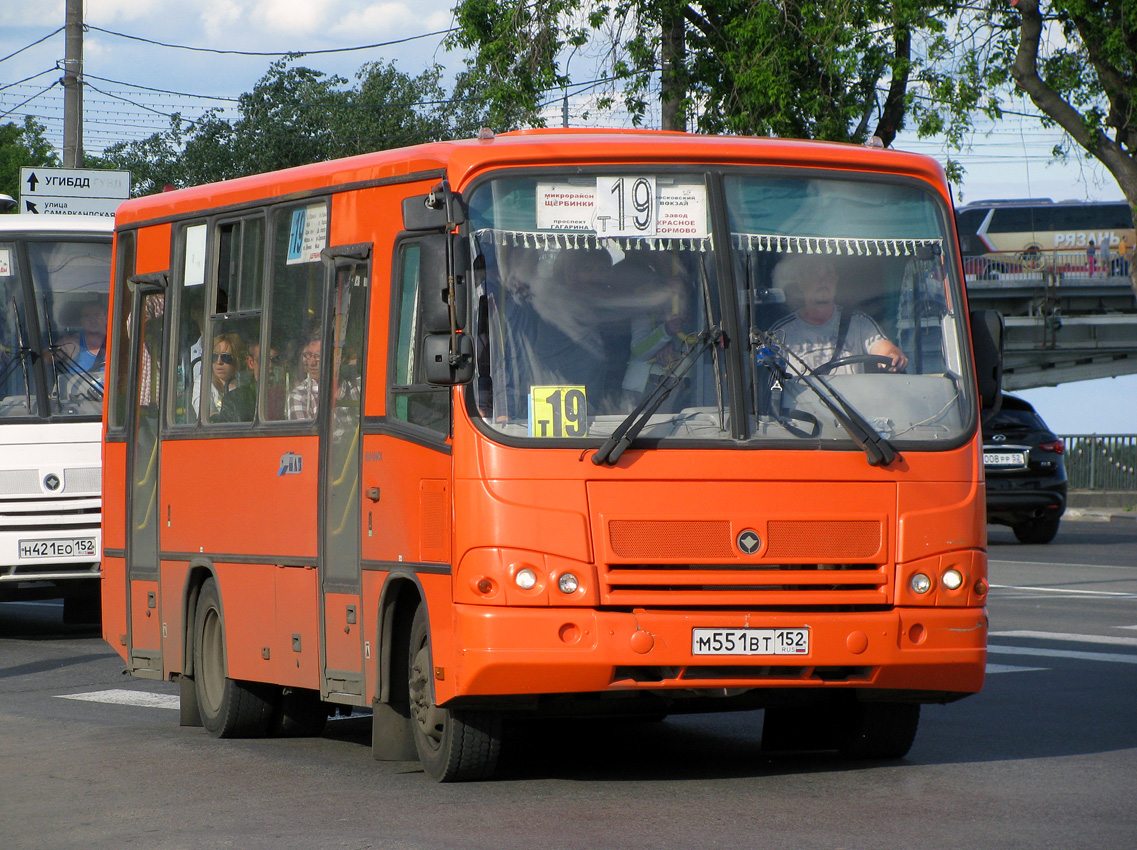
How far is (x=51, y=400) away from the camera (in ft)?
51.4

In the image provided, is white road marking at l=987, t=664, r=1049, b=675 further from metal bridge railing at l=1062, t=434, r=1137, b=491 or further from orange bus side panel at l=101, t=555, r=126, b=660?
metal bridge railing at l=1062, t=434, r=1137, b=491

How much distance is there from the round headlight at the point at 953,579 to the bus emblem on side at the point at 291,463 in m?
3.20

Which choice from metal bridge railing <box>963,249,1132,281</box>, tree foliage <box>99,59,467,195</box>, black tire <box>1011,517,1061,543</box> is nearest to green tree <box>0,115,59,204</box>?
tree foliage <box>99,59,467,195</box>

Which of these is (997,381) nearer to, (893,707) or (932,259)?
(932,259)

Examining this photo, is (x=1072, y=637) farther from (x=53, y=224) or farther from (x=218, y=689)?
(x=53, y=224)

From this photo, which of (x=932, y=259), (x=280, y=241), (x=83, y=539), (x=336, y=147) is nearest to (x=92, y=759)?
(x=280, y=241)

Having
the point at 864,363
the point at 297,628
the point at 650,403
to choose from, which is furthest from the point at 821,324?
the point at 297,628

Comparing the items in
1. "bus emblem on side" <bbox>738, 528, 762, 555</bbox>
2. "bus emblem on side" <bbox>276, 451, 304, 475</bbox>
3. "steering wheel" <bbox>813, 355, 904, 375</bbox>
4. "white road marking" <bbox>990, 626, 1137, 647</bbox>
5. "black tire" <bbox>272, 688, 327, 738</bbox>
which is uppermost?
"steering wheel" <bbox>813, 355, 904, 375</bbox>

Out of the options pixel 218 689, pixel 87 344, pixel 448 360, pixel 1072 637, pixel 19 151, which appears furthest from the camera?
pixel 19 151

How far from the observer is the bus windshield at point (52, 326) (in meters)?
15.7

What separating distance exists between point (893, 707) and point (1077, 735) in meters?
1.28

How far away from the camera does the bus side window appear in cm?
811

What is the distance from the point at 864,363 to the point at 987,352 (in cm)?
70

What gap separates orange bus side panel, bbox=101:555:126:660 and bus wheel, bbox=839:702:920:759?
4.75 metres
